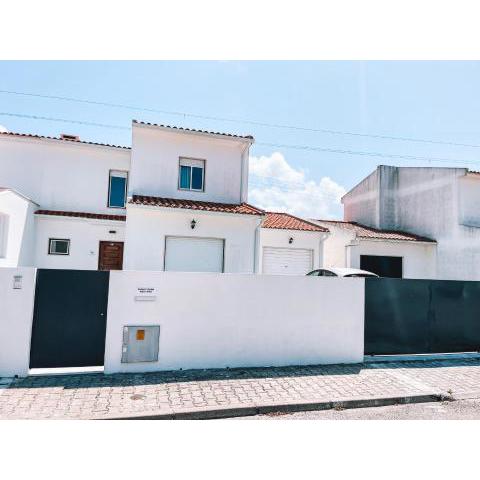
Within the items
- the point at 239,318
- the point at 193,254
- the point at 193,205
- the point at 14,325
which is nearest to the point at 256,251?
the point at 193,254

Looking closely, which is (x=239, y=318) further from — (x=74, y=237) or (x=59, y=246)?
(x=59, y=246)

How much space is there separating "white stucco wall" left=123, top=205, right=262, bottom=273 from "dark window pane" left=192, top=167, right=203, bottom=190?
1.79 meters

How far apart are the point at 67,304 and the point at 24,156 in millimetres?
10613

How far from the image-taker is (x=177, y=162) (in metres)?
11.9

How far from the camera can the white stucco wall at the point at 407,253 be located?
609 inches

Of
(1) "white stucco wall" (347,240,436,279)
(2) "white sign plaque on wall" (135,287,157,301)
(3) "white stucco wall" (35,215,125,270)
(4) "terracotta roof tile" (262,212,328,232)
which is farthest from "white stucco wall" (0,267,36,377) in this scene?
(1) "white stucco wall" (347,240,436,279)

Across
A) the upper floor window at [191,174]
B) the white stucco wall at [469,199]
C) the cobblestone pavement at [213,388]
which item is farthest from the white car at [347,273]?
the white stucco wall at [469,199]

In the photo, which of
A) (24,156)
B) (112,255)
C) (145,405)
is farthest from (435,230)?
(24,156)

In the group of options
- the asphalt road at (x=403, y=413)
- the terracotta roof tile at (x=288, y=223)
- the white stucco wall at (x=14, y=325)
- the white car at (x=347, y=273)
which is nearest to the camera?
the asphalt road at (x=403, y=413)

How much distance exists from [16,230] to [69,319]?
23.2 ft

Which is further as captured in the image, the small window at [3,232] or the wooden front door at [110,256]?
the wooden front door at [110,256]

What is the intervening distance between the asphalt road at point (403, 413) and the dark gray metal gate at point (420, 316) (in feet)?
6.99

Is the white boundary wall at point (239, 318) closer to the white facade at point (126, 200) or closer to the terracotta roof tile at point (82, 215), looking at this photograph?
the white facade at point (126, 200)

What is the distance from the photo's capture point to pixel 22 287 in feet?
17.7
